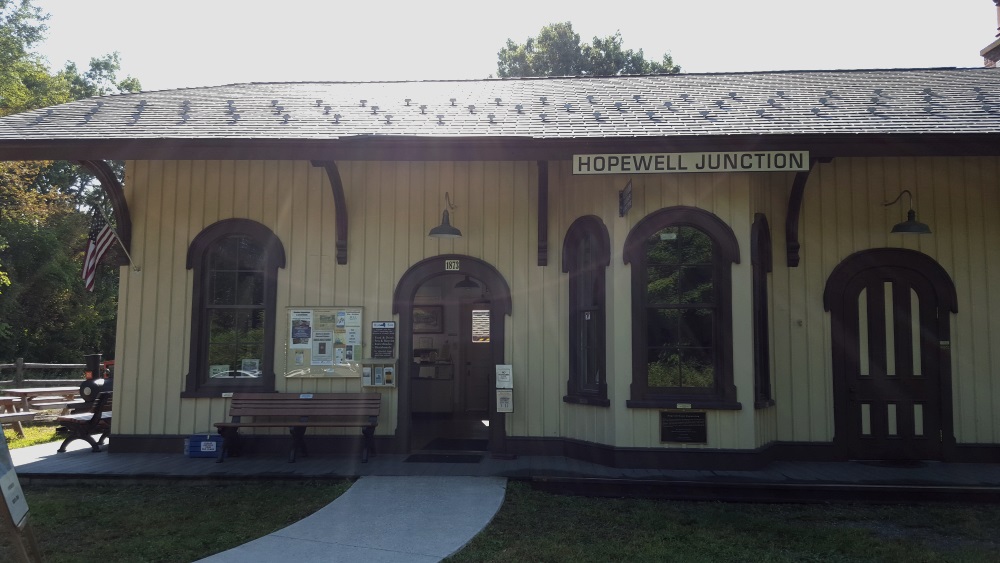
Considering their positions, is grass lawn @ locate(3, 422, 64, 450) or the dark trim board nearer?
the dark trim board

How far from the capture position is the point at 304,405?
846 cm

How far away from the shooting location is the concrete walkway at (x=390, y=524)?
5203mm

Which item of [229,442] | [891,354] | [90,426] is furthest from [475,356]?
[891,354]

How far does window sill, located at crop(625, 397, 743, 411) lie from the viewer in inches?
299

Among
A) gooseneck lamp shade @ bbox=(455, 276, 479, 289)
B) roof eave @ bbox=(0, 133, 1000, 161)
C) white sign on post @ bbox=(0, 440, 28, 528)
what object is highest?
roof eave @ bbox=(0, 133, 1000, 161)

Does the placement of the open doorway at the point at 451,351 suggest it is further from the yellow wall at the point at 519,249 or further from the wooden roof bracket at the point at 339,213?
the wooden roof bracket at the point at 339,213

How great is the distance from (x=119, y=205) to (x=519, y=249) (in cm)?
507

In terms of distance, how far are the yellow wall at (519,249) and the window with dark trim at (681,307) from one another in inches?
12.4

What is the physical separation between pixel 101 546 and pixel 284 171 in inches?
197

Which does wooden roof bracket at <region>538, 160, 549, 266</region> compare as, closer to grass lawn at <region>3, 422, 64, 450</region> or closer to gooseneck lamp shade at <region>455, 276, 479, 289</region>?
gooseneck lamp shade at <region>455, 276, 479, 289</region>

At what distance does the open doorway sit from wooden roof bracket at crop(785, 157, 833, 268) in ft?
17.8

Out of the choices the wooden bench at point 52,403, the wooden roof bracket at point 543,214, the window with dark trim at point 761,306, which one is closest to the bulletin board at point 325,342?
the wooden roof bracket at point 543,214

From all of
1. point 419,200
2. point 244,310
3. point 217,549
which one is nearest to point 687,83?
point 419,200

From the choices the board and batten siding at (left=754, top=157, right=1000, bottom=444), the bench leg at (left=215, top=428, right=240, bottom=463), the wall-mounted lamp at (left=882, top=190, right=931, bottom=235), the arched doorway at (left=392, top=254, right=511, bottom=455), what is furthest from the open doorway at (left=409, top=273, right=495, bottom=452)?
the wall-mounted lamp at (left=882, top=190, right=931, bottom=235)
